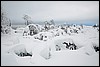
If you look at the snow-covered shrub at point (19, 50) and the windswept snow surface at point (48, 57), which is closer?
the windswept snow surface at point (48, 57)

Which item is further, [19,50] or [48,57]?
[19,50]

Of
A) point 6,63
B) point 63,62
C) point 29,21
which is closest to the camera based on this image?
point 6,63

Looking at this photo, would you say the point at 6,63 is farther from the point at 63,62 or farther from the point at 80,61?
the point at 80,61

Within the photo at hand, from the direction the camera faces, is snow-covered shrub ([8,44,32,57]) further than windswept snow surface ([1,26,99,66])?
Yes

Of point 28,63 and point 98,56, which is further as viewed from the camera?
point 98,56

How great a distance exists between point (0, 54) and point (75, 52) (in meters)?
3.19

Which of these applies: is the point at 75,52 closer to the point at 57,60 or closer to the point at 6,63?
the point at 57,60

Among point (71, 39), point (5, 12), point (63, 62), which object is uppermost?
point (5, 12)

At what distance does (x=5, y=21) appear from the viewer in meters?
18.5

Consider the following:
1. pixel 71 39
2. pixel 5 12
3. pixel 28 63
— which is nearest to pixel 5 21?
pixel 5 12

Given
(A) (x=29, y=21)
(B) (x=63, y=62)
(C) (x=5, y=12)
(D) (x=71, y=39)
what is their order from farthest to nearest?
(A) (x=29, y=21)
(C) (x=5, y=12)
(D) (x=71, y=39)
(B) (x=63, y=62)

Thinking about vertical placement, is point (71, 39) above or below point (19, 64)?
above

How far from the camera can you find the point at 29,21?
1264 inches

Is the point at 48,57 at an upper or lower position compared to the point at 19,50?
lower
